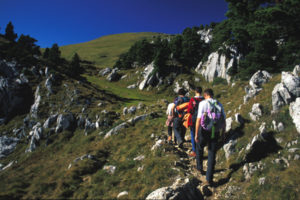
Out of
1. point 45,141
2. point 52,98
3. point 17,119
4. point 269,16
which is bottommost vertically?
point 45,141

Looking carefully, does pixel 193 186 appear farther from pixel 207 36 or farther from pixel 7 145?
pixel 207 36

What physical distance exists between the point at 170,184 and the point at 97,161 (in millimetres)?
5933

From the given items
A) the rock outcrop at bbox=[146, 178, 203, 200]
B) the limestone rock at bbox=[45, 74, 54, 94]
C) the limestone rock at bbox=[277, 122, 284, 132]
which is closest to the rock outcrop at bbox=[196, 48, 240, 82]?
the limestone rock at bbox=[277, 122, 284, 132]

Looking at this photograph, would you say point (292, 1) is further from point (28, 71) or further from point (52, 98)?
point (28, 71)

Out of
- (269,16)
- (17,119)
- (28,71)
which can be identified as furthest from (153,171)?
(28,71)

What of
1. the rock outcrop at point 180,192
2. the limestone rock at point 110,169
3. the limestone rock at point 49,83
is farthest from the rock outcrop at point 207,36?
the rock outcrop at point 180,192

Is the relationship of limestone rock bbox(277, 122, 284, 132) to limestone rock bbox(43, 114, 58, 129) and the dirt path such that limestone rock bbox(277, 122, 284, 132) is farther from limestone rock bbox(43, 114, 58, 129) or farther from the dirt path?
limestone rock bbox(43, 114, 58, 129)

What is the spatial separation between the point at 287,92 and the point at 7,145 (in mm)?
30091

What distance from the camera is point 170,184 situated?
6.14m

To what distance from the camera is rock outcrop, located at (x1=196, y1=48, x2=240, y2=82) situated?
35.7m

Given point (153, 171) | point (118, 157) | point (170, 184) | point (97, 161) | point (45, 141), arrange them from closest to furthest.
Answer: point (170, 184)
point (153, 171)
point (97, 161)
point (118, 157)
point (45, 141)

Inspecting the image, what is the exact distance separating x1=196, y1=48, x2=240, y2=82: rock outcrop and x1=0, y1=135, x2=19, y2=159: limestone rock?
3942 cm

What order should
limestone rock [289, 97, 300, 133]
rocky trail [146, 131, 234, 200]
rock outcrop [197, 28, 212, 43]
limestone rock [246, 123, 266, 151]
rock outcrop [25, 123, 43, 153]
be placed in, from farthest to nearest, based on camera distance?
rock outcrop [197, 28, 212, 43], rock outcrop [25, 123, 43, 153], limestone rock [246, 123, 266, 151], limestone rock [289, 97, 300, 133], rocky trail [146, 131, 234, 200]

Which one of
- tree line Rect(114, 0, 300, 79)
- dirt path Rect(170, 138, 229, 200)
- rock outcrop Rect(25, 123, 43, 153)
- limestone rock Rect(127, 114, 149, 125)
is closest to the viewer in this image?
dirt path Rect(170, 138, 229, 200)
